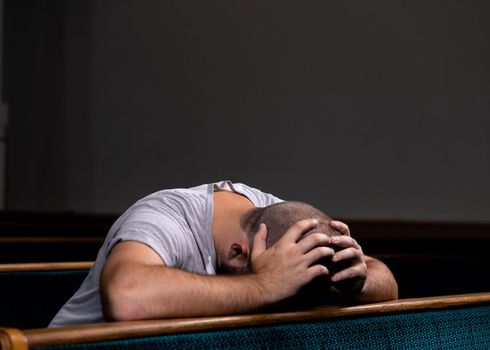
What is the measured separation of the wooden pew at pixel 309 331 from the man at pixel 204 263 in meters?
0.10

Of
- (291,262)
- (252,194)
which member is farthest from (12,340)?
(252,194)

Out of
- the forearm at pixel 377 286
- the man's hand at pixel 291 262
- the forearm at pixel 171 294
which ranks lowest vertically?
the forearm at pixel 377 286

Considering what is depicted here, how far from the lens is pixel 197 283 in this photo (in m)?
1.03

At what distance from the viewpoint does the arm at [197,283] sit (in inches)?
39.1

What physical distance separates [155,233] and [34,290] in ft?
1.74

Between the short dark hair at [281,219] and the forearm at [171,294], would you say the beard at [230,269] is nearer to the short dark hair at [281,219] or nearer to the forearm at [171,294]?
the short dark hair at [281,219]

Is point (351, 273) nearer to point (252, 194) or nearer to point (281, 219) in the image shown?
point (281, 219)

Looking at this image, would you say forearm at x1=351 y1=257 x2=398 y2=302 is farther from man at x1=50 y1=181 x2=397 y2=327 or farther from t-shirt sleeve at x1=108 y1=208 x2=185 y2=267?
t-shirt sleeve at x1=108 y1=208 x2=185 y2=267

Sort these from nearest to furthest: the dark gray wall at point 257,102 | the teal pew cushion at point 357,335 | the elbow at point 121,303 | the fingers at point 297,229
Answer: the teal pew cushion at point 357,335
the elbow at point 121,303
the fingers at point 297,229
the dark gray wall at point 257,102

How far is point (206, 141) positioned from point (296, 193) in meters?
0.65

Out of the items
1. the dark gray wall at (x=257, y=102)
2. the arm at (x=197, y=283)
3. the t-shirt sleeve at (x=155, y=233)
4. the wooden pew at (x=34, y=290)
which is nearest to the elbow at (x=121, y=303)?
the arm at (x=197, y=283)

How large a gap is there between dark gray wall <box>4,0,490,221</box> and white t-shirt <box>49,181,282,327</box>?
192 centimetres

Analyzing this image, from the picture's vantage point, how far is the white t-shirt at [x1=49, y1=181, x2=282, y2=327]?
3.84 feet

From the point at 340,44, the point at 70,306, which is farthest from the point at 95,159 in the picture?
the point at 70,306
